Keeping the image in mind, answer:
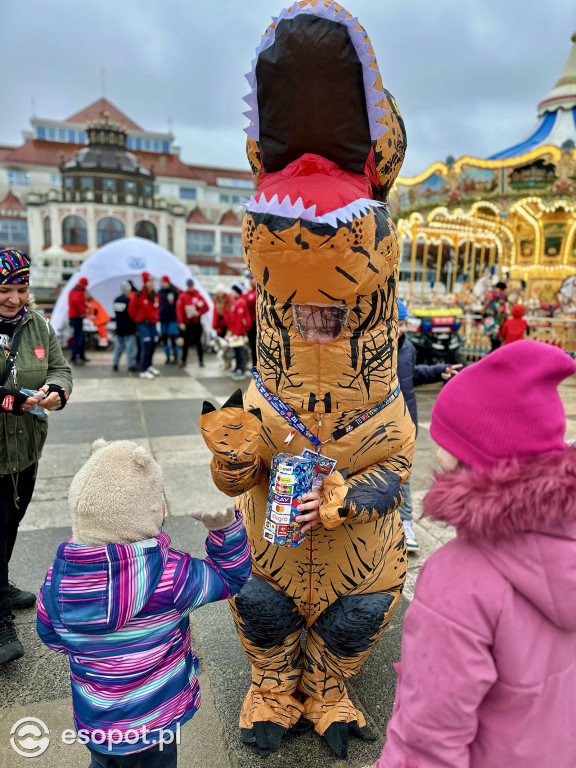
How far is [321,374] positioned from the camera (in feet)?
6.25

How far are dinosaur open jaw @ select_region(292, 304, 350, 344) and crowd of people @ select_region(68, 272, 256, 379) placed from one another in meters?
6.59

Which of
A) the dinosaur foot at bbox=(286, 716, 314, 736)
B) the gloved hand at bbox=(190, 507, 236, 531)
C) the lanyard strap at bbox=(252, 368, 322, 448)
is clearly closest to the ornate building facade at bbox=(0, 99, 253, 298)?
the lanyard strap at bbox=(252, 368, 322, 448)

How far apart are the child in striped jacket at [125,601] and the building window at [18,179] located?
50.0m

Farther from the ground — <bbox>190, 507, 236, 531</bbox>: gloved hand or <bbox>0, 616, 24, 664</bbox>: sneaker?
<bbox>190, 507, 236, 531</bbox>: gloved hand

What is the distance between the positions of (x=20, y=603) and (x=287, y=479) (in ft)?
6.60

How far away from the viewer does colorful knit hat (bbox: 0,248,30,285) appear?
7.64ft

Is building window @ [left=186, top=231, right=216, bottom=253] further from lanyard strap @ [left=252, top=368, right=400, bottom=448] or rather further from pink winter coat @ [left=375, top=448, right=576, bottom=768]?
pink winter coat @ [left=375, top=448, right=576, bottom=768]

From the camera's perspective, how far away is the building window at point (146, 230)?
39.1 m

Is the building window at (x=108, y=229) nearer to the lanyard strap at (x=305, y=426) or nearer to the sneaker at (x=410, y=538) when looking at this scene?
the sneaker at (x=410, y=538)

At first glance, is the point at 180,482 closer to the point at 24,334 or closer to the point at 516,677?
the point at 24,334

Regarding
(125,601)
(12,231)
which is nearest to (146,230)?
(12,231)

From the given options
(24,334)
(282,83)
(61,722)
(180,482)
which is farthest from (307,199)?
(180,482)

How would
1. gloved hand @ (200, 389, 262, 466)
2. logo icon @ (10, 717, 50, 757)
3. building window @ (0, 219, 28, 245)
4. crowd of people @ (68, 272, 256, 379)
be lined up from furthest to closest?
building window @ (0, 219, 28, 245) → crowd of people @ (68, 272, 256, 379) → logo icon @ (10, 717, 50, 757) → gloved hand @ (200, 389, 262, 466)

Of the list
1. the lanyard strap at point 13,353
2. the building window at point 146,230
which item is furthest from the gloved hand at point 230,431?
the building window at point 146,230
